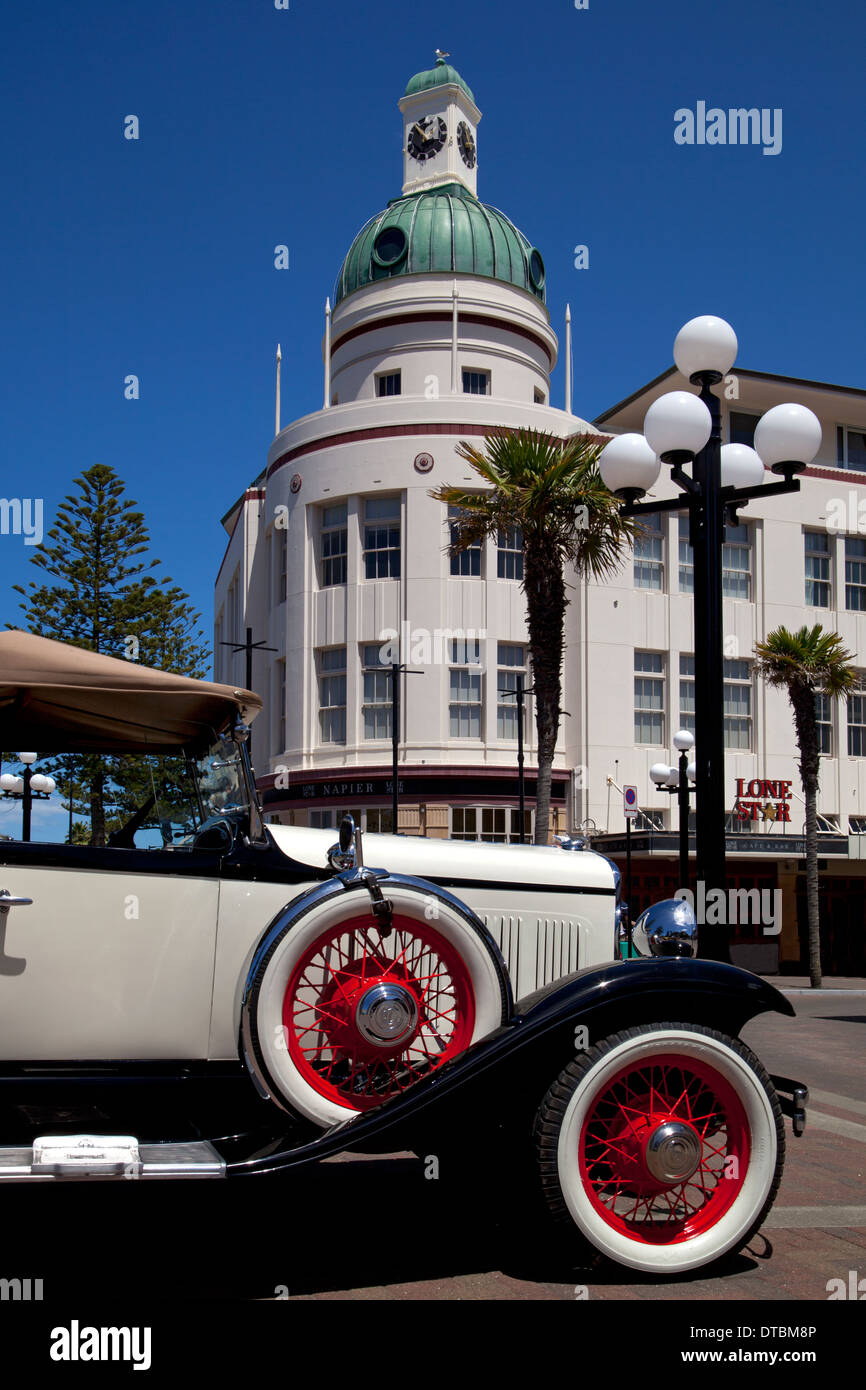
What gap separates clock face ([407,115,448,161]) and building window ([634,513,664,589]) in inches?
695

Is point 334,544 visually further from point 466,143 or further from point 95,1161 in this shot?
point 95,1161

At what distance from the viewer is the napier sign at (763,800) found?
3541 cm

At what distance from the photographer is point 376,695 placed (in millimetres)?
35625

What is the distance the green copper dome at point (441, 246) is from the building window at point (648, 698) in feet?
45.9

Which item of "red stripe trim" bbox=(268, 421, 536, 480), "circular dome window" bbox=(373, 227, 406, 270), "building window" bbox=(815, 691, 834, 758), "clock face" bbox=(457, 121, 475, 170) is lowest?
"building window" bbox=(815, 691, 834, 758)

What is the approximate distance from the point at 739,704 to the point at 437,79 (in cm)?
2607

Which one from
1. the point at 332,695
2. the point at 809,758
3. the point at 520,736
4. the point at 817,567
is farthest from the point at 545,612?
the point at 817,567

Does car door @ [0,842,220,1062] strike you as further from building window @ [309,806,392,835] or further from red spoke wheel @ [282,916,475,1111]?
building window @ [309,806,392,835]

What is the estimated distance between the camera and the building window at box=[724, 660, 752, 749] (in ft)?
125

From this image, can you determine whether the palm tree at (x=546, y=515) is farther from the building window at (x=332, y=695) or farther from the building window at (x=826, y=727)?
the building window at (x=826, y=727)

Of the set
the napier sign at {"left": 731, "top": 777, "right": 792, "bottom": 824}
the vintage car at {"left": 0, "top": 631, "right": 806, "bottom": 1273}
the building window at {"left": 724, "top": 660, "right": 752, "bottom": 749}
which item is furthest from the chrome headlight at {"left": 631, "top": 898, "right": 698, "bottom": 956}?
the building window at {"left": 724, "top": 660, "right": 752, "bottom": 749}

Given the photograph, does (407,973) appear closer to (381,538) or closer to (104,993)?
(104,993)

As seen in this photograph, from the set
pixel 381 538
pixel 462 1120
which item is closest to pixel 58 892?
pixel 462 1120

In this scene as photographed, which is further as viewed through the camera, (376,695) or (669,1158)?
(376,695)
